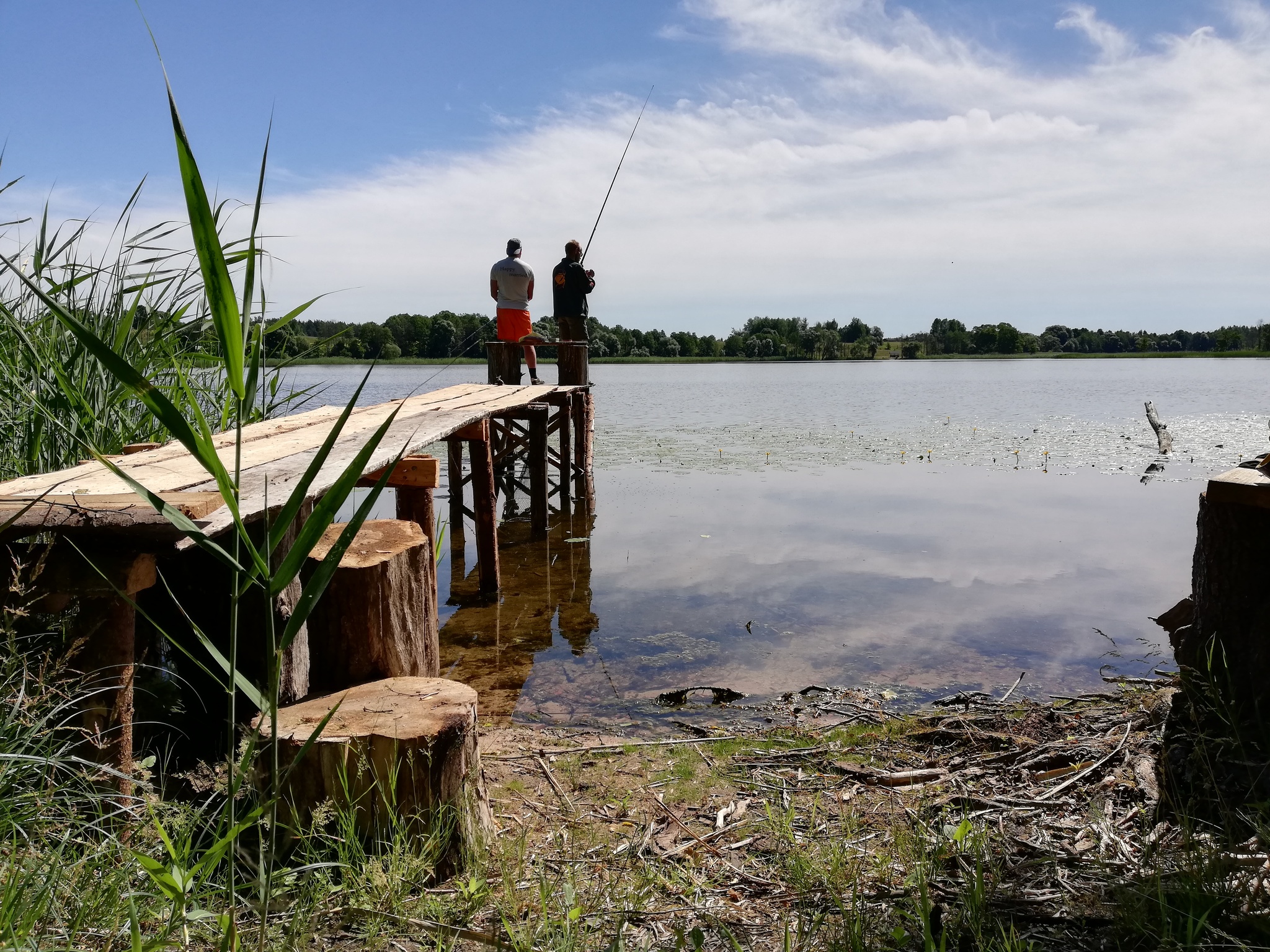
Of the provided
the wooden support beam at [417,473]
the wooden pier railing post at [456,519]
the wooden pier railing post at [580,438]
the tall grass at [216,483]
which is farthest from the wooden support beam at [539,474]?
the tall grass at [216,483]

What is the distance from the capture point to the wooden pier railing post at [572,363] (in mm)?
12500

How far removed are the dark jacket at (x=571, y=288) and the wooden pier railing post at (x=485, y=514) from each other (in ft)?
16.5

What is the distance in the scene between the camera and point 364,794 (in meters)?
2.71

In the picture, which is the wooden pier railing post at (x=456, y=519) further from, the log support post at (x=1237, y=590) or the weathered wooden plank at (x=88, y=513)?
the log support post at (x=1237, y=590)

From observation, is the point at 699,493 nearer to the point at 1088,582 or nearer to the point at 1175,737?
the point at 1088,582

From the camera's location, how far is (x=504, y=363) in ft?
38.6

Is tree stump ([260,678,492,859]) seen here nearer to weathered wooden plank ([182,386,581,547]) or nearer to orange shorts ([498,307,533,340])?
weathered wooden plank ([182,386,581,547])

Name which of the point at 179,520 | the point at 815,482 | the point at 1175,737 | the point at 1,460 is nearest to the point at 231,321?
the point at 179,520

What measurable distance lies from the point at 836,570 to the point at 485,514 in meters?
3.47

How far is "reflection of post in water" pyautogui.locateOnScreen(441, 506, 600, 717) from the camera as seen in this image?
5.85 metres

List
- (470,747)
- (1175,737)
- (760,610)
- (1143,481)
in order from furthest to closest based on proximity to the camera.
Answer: (1143,481), (760,610), (1175,737), (470,747)

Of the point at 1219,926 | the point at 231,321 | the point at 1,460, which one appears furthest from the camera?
the point at 1,460

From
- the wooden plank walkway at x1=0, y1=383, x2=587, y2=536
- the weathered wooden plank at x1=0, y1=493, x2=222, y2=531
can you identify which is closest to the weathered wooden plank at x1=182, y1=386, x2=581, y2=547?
the wooden plank walkway at x1=0, y1=383, x2=587, y2=536

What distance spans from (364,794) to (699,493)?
1058cm
